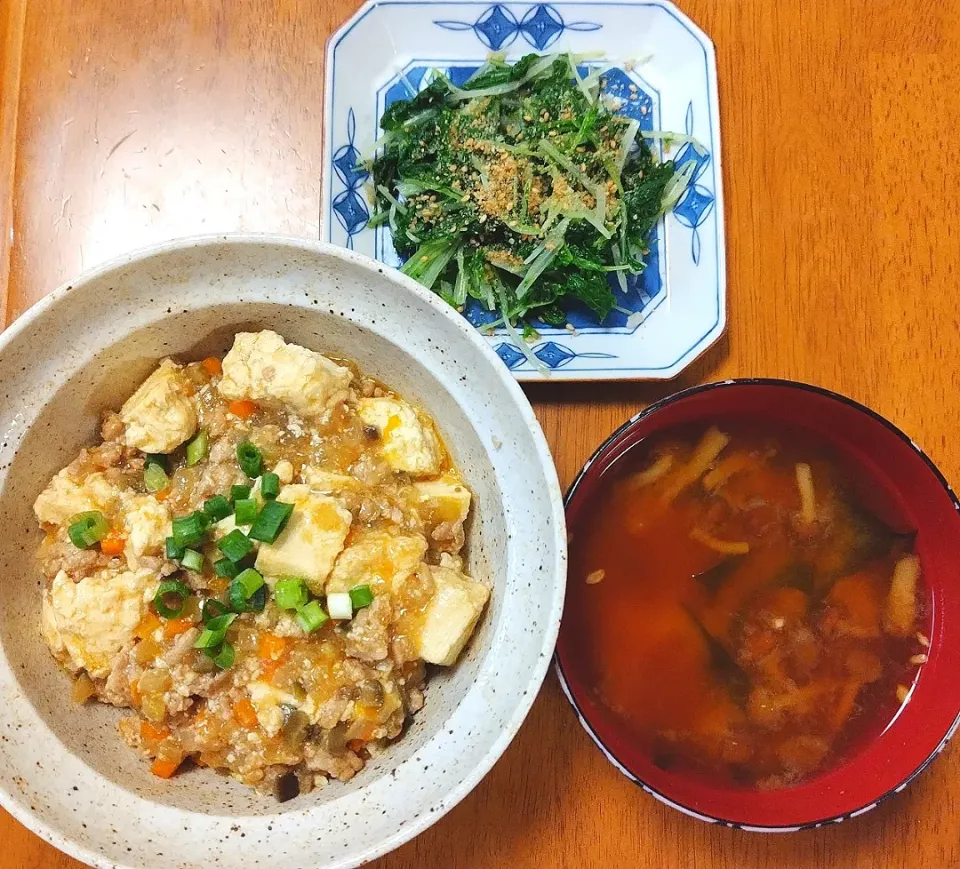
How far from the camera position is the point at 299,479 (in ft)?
4.58

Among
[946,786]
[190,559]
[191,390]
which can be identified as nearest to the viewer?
[190,559]

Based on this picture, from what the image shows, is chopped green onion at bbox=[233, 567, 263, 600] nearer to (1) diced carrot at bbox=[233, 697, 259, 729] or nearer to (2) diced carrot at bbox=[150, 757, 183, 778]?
(1) diced carrot at bbox=[233, 697, 259, 729]

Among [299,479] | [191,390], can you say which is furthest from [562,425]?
[191,390]

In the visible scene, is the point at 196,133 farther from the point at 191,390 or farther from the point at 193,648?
the point at 193,648

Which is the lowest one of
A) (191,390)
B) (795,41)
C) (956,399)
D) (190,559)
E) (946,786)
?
(946,786)

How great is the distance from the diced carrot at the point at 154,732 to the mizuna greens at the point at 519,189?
1087 millimetres

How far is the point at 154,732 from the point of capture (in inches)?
54.1

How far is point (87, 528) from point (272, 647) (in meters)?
0.37

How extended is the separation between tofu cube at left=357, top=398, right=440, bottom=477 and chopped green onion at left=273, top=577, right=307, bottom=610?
27cm

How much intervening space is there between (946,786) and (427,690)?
122cm

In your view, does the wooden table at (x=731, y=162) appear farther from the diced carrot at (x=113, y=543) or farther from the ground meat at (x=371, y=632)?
the diced carrot at (x=113, y=543)

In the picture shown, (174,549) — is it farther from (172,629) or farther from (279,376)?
(279,376)

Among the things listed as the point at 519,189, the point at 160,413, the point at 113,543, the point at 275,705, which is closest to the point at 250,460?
the point at 160,413

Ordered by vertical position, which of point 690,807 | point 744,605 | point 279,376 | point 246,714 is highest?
point 279,376
